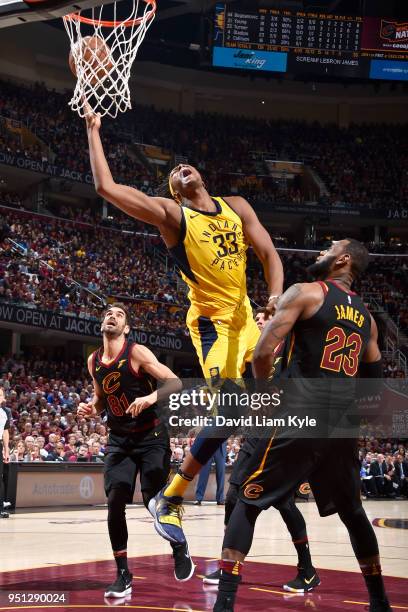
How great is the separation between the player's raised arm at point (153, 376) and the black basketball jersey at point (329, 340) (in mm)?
1546

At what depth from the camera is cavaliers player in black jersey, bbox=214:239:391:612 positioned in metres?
4.57

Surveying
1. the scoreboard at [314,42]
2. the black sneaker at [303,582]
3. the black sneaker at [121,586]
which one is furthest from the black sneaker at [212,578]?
the scoreboard at [314,42]

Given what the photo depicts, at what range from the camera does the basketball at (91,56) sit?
6.17 m

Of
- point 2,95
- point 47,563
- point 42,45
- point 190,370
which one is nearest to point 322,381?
point 47,563

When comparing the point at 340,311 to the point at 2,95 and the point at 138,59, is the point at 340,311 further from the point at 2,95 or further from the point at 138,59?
the point at 138,59

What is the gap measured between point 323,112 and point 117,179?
41.9ft

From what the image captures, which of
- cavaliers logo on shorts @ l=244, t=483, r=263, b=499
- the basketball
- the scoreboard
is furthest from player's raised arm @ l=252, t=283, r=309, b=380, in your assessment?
the scoreboard

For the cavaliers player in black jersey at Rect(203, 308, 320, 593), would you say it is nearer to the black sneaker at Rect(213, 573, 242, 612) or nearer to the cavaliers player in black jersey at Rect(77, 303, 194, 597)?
the cavaliers player in black jersey at Rect(77, 303, 194, 597)

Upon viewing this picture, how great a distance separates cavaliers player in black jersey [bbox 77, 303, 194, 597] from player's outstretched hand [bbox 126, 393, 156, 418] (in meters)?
0.15

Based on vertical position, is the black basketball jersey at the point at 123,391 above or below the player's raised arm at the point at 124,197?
below

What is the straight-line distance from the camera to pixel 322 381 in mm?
4738

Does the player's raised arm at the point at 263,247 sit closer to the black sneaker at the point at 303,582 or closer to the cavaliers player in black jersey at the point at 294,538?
the cavaliers player in black jersey at the point at 294,538

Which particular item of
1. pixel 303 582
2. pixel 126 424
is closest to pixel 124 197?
pixel 126 424

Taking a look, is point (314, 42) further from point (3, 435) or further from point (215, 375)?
point (215, 375)
